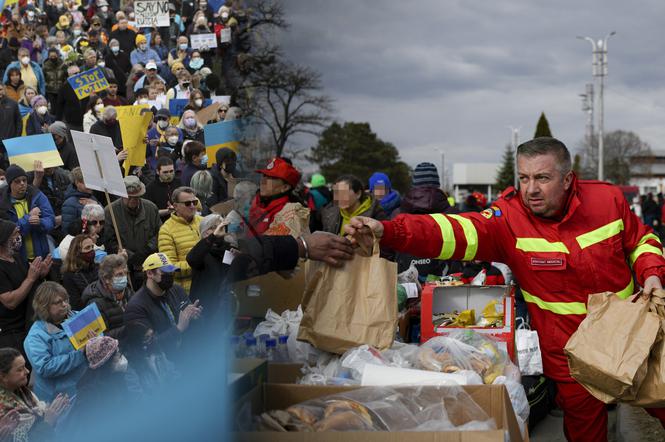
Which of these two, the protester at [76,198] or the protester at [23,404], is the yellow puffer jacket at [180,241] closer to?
the protester at [76,198]

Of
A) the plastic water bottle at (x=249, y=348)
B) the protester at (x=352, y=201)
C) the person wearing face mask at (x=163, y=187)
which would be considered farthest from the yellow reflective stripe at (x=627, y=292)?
the protester at (x=352, y=201)

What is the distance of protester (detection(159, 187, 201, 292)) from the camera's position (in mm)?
1712

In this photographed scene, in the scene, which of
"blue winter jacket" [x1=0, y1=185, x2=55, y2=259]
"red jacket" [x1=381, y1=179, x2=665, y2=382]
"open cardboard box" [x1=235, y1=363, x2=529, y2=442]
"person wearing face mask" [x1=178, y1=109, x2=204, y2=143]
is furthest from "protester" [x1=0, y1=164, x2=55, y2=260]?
"red jacket" [x1=381, y1=179, x2=665, y2=382]

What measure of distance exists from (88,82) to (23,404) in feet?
5.22

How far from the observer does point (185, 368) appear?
57.2 inches

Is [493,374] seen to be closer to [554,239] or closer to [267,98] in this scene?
[554,239]

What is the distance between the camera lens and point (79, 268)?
7.22ft

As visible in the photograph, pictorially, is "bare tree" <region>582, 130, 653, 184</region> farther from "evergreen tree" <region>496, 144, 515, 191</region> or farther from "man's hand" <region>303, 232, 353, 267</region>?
"man's hand" <region>303, 232, 353, 267</region>

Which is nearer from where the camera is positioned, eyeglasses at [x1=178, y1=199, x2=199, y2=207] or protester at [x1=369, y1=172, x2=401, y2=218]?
eyeglasses at [x1=178, y1=199, x2=199, y2=207]

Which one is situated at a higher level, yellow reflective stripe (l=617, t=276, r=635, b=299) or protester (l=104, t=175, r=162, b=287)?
protester (l=104, t=175, r=162, b=287)

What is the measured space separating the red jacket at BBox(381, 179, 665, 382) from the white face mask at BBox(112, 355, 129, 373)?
1.39 m

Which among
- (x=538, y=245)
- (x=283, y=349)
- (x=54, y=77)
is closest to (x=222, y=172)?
(x=283, y=349)

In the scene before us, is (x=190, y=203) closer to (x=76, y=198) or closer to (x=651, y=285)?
(x=76, y=198)

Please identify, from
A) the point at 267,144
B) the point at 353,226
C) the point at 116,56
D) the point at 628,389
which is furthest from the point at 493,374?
the point at 116,56
